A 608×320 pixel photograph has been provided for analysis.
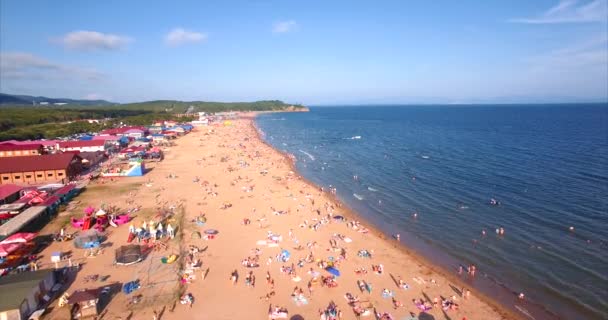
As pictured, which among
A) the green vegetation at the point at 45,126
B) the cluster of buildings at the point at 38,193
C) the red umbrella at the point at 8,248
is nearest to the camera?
the cluster of buildings at the point at 38,193

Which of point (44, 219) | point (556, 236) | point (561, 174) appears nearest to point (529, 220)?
point (556, 236)

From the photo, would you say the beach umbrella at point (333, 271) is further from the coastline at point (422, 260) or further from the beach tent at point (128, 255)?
the beach tent at point (128, 255)

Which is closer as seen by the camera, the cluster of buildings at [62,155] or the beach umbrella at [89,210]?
the beach umbrella at [89,210]

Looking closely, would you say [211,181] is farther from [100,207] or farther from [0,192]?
[0,192]

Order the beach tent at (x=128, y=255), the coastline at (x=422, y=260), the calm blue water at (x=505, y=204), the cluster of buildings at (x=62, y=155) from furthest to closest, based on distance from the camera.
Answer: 1. the cluster of buildings at (x=62, y=155)
2. the calm blue water at (x=505, y=204)
3. the beach tent at (x=128, y=255)
4. the coastline at (x=422, y=260)

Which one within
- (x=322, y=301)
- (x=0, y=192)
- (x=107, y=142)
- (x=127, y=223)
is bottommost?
(x=322, y=301)

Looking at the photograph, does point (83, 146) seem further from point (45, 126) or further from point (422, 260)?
point (422, 260)

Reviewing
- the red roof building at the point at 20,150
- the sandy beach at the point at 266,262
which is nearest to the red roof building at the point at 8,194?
the sandy beach at the point at 266,262

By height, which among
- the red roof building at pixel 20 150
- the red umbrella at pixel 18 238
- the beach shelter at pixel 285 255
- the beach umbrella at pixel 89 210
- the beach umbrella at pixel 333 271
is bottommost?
the beach umbrella at pixel 333 271
